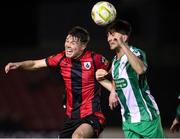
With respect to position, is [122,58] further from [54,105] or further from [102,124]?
[54,105]

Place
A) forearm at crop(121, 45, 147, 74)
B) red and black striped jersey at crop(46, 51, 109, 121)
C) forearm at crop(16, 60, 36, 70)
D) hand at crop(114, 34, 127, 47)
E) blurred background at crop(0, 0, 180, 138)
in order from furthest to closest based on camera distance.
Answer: blurred background at crop(0, 0, 180, 138), forearm at crop(16, 60, 36, 70), red and black striped jersey at crop(46, 51, 109, 121), hand at crop(114, 34, 127, 47), forearm at crop(121, 45, 147, 74)

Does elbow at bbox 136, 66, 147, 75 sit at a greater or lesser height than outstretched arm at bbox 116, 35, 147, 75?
lesser

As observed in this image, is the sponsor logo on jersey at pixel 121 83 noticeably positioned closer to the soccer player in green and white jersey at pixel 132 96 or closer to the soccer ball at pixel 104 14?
the soccer player in green and white jersey at pixel 132 96

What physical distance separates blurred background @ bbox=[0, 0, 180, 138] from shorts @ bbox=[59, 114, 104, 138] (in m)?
4.87

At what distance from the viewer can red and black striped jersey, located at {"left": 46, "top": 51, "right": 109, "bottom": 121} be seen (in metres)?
9.16

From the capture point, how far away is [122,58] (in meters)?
8.42

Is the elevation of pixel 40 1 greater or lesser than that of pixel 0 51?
greater

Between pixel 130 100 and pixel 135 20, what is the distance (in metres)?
6.98

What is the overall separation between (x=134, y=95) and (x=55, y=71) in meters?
6.26

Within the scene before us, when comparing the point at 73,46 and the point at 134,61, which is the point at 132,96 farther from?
the point at 73,46

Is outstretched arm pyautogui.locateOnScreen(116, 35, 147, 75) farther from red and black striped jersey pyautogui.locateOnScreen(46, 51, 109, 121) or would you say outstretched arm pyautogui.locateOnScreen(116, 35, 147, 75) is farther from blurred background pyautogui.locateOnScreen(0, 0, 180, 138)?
blurred background pyautogui.locateOnScreen(0, 0, 180, 138)

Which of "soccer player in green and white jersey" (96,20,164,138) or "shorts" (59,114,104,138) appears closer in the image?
"soccer player in green and white jersey" (96,20,164,138)

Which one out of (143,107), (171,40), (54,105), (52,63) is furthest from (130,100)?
(171,40)

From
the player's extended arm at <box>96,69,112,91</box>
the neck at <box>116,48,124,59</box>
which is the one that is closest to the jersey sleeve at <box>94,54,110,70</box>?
the player's extended arm at <box>96,69,112,91</box>
